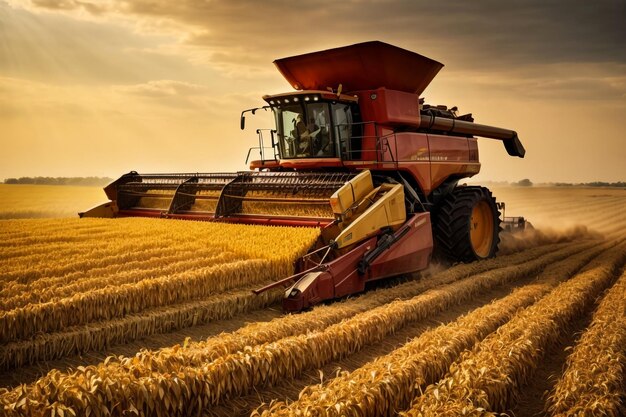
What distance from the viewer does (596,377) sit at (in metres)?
A: 4.33

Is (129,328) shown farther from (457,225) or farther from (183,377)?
(457,225)

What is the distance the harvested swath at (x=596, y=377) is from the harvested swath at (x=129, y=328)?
3.56 metres

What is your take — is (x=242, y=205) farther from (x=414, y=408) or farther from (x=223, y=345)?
(x=414, y=408)

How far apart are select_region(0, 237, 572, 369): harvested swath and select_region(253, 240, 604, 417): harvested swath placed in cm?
85

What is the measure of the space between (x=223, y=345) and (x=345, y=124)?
17.5 ft

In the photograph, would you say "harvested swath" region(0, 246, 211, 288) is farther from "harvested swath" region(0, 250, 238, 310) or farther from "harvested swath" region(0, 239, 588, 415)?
"harvested swath" region(0, 239, 588, 415)

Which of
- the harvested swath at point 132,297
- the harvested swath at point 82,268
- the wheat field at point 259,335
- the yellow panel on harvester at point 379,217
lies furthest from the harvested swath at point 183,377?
the harvested swath at point 82,268

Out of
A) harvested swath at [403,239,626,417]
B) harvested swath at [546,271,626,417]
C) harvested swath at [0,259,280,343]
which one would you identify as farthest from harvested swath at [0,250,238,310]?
harvested swath at [546,271,626,417]

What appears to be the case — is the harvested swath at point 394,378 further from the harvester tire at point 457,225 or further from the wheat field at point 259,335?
the harvester tire at point 457,225

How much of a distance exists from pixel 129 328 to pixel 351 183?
371cm

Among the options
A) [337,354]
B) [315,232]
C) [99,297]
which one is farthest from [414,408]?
[315,232]

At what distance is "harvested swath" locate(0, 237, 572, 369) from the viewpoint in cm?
483

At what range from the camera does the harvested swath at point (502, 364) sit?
3.63 meters

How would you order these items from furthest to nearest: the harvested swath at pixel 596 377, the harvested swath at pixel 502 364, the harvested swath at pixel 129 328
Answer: the harvested swath at pixel 129 328
the harvested swath at pixel 596 377
the harvested swath at pixel 502 364
